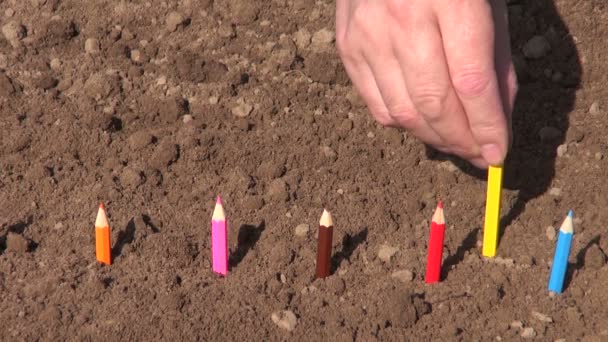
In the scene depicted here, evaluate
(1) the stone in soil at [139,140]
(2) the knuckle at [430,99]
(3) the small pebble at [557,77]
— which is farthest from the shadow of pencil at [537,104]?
(1) the stone in soil at [139,140]

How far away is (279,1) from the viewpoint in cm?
443

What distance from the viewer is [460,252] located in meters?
3.45

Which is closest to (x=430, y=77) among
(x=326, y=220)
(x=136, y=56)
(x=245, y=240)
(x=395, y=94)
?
(x=395, y=94)

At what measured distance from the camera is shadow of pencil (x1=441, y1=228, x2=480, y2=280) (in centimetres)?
339

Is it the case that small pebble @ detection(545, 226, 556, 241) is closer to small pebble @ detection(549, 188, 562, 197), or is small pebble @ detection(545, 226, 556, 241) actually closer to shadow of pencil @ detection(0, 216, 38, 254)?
small pebble @ detection(549, 188, 562, 197)

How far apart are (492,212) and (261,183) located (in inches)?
31.5

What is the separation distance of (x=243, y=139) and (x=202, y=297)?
74 cm

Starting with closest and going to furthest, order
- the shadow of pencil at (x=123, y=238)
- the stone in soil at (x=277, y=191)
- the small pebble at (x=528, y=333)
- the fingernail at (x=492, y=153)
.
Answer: the fingernail at (x=492, y=153) → the small pebble at (x=528, y=333) → the shadow of pencil at (x=123, y=238) → the stone in soil at (x=277, y=191)

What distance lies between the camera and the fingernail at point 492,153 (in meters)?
3.04

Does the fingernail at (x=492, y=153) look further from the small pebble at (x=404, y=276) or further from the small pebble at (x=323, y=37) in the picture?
the small pebble at (x=323, y=37)

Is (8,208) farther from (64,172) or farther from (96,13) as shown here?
(96,13)

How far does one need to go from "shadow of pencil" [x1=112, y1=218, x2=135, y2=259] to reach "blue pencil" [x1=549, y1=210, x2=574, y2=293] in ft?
4.14

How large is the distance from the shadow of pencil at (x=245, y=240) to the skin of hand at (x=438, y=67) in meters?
0.59

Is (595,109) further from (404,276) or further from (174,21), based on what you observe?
(174,21)
